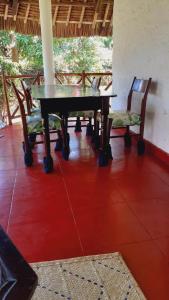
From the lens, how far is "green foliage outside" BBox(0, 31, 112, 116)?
6.64 meters

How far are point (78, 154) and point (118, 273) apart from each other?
74.8 inches

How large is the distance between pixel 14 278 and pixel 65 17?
546 cm

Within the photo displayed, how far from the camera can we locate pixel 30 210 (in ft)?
6.10

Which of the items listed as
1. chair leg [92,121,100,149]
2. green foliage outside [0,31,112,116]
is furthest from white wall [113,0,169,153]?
green foliage outside [0,31,112,116]

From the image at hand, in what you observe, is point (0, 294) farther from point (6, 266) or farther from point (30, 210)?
point (30, 210)

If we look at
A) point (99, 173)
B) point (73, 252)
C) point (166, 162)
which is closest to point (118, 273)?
point (73, 252)

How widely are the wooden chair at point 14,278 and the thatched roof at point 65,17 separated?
16.3ft

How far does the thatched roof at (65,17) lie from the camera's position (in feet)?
15.1

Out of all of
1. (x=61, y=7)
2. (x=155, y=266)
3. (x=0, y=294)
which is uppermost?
(x=61, y=7)

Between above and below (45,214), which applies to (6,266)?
above

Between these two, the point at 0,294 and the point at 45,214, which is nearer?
the point at 0,294

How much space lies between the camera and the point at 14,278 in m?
0.39

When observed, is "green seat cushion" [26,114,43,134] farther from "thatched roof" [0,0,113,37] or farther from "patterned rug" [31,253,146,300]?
"thatched roof" [0,0,113,37]

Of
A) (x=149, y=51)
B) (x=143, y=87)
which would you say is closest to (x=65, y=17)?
(x=149, y=51)
